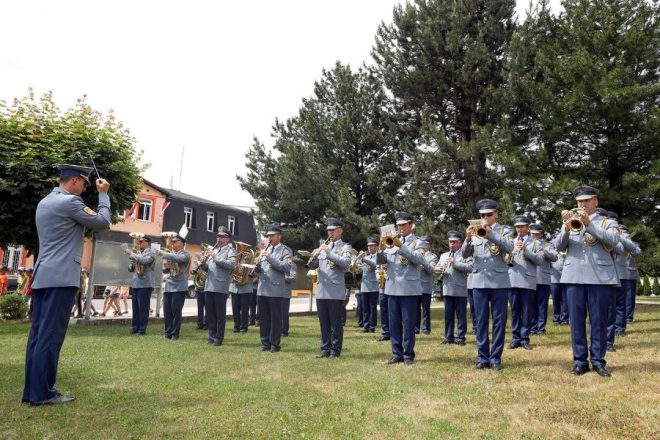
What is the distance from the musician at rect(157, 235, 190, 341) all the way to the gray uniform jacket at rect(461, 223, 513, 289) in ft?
21.5

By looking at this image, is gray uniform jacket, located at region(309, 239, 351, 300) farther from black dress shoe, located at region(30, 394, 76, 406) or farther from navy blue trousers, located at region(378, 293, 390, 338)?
black dress shoe, located at region(30, 394, 76, 406)

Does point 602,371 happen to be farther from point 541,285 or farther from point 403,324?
point 541,285

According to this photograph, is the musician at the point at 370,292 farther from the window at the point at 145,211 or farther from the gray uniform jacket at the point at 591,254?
the window at the point at 145,211

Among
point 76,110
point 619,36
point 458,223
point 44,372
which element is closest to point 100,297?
point 76,110

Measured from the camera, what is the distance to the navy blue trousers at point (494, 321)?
723cm

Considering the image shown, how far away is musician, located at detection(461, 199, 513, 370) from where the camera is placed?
723 centimetres

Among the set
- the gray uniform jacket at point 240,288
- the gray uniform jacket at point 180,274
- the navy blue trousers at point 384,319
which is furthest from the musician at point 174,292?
the navy blue trousers at point 384,319

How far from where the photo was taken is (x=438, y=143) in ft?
58.4

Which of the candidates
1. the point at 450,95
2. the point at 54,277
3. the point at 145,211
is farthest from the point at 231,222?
the point at 54,277

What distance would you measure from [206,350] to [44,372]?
425 cm

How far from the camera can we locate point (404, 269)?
802 centimetres

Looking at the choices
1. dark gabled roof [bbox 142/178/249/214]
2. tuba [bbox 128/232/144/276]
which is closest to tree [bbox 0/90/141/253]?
tuba [bbox 128/232/144/276]

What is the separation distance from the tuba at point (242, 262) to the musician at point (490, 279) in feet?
17.9

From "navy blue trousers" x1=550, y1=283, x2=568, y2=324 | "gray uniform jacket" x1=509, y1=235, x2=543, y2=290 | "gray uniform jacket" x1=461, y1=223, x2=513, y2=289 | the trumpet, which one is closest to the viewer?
the trumpet
